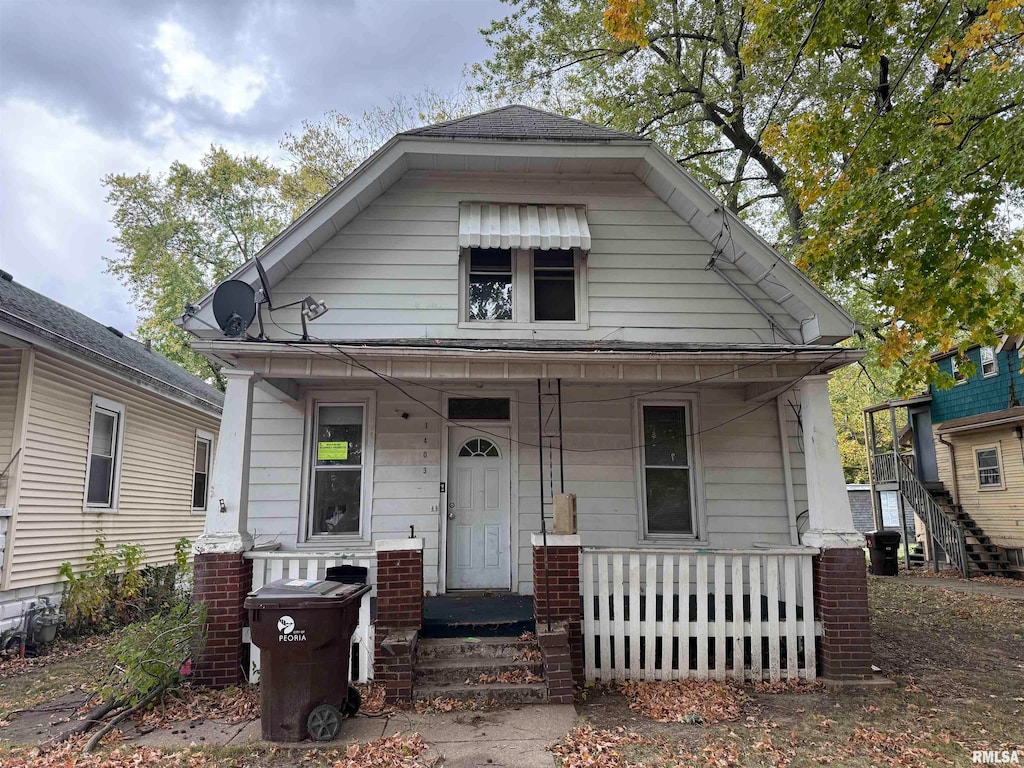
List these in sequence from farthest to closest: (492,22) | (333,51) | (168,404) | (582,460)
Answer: (333,51)
(492,22)
(168,404)
(582,460)

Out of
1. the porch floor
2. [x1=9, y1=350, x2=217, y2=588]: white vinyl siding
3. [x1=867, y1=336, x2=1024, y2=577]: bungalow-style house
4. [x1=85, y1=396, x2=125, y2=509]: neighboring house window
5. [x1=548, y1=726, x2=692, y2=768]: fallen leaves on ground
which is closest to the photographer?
[x1=548, y1=726, x2=692, y2=768]: fallen leaves on ground

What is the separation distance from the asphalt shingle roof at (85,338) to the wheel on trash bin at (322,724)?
233 inches

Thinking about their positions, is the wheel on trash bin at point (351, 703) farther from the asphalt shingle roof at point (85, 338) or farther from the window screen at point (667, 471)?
the asphalt shingle roof at point (85, 338)

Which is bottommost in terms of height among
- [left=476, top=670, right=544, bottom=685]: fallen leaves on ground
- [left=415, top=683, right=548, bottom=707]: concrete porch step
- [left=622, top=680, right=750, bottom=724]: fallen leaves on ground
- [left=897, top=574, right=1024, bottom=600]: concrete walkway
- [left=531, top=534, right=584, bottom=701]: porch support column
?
[left=897, top=574, right=1024, bottom=600]: concrete walkway

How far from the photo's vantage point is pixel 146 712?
16.5 ft

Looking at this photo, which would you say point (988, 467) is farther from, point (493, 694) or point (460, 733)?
point (460, 733)

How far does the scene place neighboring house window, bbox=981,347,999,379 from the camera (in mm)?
16422

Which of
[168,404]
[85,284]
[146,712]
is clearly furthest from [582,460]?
[85,284]

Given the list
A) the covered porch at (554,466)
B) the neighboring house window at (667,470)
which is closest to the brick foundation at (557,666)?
the covered porch at (554,466)

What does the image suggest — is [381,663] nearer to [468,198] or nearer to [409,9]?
[468,198]

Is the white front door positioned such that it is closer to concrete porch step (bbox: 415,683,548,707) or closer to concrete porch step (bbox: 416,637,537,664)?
concrete porch step (bbox: 416,637,537,664)

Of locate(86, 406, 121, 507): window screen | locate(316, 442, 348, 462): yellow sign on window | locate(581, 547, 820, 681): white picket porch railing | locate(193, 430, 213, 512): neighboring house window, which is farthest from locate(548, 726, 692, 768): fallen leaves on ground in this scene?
locate(193, 430, 213, 512): neighboring house window

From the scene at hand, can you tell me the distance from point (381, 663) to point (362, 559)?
3.42 ft

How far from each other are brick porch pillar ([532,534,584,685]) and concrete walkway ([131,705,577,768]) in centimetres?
Answer: 80
